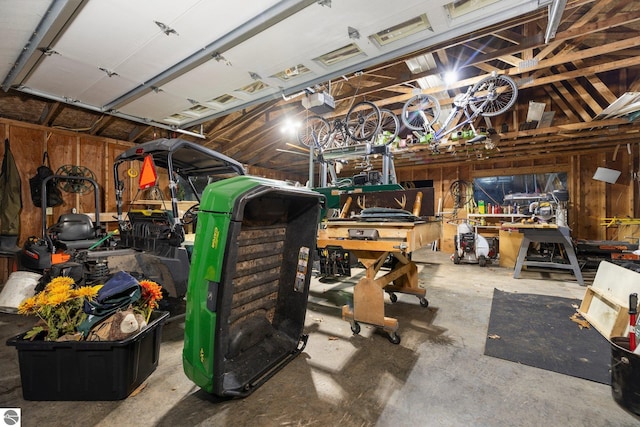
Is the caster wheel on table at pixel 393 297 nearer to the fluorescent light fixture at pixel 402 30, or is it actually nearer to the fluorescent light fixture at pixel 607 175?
the fluorescent light fixture at pixel 402 30

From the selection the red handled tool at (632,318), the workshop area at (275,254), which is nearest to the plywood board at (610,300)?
the workshop area at (275,254)

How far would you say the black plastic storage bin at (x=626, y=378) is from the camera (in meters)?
1.61

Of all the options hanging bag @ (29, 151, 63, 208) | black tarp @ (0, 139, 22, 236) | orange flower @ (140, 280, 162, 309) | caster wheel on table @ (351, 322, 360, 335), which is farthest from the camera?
hanging bag @ (29, 151, 63, 208)

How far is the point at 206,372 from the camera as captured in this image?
149 centimetres

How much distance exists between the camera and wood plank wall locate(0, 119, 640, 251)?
189 inches

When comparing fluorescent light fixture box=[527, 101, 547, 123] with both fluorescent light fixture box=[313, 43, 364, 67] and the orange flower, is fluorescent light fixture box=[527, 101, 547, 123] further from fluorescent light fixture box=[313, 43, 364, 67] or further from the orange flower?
the orange flower

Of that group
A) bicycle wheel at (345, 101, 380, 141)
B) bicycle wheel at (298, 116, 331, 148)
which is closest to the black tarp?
bicycle wheel at (298, 116, 331, 148)

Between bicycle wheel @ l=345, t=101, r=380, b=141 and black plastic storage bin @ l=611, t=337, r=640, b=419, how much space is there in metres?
4.34

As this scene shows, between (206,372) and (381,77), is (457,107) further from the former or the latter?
Answer: (206,372)

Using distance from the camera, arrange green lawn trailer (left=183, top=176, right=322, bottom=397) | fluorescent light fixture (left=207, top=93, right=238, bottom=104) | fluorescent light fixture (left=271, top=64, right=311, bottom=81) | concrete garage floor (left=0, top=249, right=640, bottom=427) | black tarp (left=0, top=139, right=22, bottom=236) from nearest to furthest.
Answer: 1. green lawn trailer (left=183, top=176, right=322, bottom=397)
2. concrete garage floor (left=0, top=249, right=640, bottom=427)
3. fluorescent light fixture (left=271, top=64, right=311, bottom=81)
4. fluorescent light fixture (left=207, top=93, right=238, bottom=104)
5. black tarp (left=0, top=139, right=22, bottom=236)

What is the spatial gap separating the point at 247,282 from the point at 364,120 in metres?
4.64

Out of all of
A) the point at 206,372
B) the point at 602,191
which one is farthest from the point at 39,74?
the point at 602,191

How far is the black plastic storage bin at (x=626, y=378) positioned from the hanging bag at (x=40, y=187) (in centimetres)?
717

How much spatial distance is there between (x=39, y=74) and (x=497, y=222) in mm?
9656
